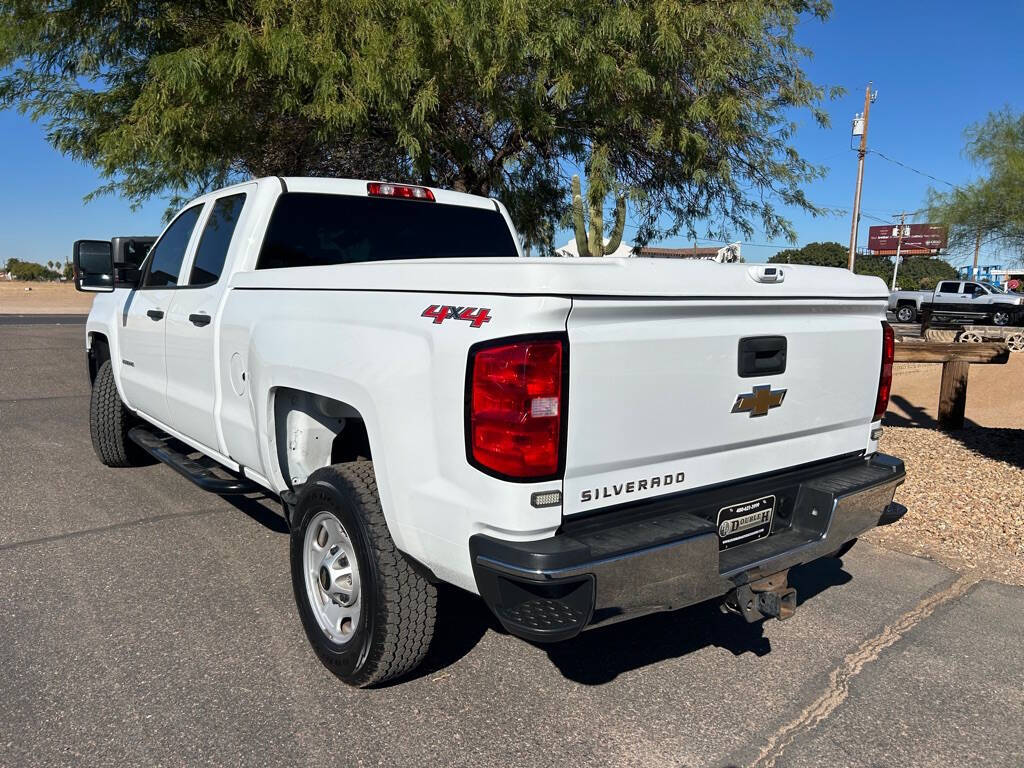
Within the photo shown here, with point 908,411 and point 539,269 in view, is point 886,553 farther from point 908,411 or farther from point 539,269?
point 908,411

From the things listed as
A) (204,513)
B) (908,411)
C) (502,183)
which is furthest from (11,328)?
(908,411)

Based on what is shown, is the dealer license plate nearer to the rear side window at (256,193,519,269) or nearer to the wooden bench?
the rear side window at (256,193,519,269)

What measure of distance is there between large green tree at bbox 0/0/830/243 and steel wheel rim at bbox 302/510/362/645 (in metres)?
5.63

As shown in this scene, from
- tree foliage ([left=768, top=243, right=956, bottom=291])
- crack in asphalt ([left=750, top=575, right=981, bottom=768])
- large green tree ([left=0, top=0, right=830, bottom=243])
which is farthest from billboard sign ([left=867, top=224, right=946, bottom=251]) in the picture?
crack in asphalt ([left=750, top=575, right=981, bottom=768])

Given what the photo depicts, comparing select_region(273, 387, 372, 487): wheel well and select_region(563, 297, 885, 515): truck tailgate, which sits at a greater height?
select_region(563, 297, 885, 515): truck tailgate

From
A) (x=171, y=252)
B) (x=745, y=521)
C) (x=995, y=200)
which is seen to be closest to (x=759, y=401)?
(x=745, y=521)

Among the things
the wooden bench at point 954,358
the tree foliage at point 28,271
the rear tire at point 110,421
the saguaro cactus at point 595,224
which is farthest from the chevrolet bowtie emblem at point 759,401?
the tree foliage at point 28,271

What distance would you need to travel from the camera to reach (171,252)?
5047 mm

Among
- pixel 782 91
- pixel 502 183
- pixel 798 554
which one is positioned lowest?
pixel 798 554

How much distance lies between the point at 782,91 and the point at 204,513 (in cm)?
857

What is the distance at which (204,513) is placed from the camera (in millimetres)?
5207

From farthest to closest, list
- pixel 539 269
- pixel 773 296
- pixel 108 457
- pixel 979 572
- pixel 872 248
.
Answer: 1. pixel 872 248
2. pixel 108 457
3. pixel 979 572
4. pixel 773 296
5. pixel 539 269

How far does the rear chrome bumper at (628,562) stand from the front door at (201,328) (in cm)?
229

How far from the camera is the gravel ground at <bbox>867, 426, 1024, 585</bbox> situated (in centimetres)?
480
